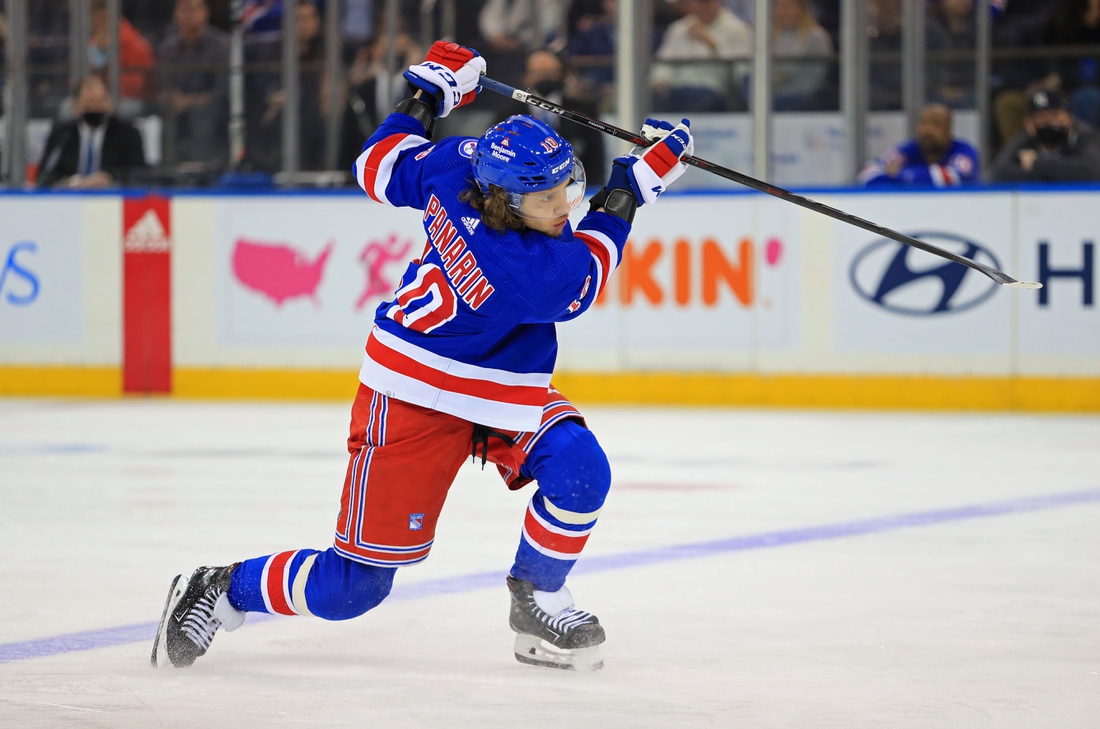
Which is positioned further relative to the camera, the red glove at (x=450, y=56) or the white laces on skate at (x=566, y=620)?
the red glove at (x=450, y=56)

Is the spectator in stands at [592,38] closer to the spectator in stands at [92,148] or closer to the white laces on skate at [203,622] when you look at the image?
the spectator in stands at [92,148]

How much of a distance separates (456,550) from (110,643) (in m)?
1.23

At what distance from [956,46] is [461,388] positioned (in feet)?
19.2

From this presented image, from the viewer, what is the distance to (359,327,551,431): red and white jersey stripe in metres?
2.92

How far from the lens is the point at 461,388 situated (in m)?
2.93

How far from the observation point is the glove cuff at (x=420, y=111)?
126 inches

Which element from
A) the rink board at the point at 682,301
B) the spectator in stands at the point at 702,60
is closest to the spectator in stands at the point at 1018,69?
the rink board at the point at 682,301

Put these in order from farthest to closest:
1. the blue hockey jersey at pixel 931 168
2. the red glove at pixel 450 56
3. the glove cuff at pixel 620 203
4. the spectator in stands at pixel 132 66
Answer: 1. the spectator in stands at pixel 132 66
2. the blue hockey jersey at pixel 931 168
3. the red glove at pixel 450 56
4. the glove cuff at pixel 620 203

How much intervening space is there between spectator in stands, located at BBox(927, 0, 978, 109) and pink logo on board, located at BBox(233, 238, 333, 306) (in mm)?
3147

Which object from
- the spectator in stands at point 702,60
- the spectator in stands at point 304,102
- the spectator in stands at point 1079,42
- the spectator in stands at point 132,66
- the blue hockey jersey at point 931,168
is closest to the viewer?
the blue hockey jersey at point 931,168

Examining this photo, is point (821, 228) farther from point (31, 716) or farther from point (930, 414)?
point (31, 716)

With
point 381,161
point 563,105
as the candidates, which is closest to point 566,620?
point 381,161

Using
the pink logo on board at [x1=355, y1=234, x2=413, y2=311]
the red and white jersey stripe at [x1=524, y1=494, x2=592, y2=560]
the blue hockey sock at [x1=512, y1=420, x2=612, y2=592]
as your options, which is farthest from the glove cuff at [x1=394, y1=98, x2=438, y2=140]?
the pink logo on board at [x1=355, y1=234, x2=413, y2=311]

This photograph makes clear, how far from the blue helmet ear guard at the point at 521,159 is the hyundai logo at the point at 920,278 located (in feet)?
16.2
